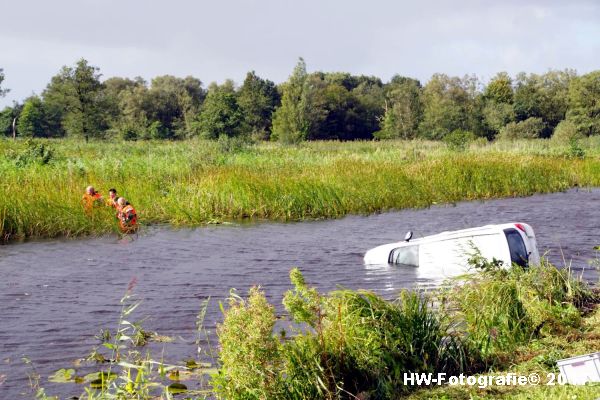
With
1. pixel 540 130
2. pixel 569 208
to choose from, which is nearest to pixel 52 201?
pixel 569 208

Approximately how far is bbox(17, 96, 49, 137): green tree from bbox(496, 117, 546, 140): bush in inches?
2069

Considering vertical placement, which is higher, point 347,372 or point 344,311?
Answer: point 344,311

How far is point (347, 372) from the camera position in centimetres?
740

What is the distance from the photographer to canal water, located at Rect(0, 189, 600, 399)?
10805mm

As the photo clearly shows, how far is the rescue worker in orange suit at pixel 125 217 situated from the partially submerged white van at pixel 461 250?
779cm

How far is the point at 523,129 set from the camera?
7581 centimetres

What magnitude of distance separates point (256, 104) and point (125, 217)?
6909cm

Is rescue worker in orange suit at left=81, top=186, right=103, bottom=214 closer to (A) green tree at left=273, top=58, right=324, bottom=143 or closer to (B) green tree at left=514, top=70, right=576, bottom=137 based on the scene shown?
(A) green tree at left=273, top=58, right=324, bottom=143

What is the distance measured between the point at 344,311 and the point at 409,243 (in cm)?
756

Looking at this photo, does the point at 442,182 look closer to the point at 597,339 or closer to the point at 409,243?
the point at 409,243

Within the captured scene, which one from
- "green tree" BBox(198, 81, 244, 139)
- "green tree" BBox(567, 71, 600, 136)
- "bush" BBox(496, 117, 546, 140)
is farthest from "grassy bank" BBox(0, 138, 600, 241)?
→ "green tree" BBox(567, 71, 600, 136)

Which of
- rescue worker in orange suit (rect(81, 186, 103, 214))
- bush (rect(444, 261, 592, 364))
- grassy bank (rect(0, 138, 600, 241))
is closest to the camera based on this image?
bush (rect(444, 261, 592, 364))

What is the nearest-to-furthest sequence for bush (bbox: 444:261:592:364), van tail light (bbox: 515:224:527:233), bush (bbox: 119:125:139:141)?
bush (bbox: 444:261:592:364)
van tail light (bbox: 515:224:527:233)
bush (bbox: 119:125:139:141)

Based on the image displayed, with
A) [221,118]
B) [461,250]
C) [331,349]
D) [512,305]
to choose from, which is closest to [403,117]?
[221,118]
